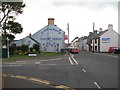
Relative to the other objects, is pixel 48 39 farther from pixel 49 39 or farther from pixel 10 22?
pixel 10 22

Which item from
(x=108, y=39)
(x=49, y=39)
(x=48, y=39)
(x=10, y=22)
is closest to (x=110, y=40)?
(x=108, y=39)

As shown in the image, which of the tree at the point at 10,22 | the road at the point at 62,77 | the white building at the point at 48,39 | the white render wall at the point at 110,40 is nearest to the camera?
the road at the point at 62,77

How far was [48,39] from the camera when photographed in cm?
8319

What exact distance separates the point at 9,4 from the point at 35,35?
28520mm

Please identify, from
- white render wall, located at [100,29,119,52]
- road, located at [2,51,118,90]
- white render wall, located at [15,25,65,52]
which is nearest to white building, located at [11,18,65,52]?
white render wall, located at [15,25,65,52]

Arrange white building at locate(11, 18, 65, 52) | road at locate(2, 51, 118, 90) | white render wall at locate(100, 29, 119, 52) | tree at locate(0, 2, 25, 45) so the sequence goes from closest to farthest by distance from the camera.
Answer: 1. road at locate(2, 51, 118, 90)
2. tree at locate(0, 2, 25, 45)
3. white building at locate(11, 18, 65, 52)
4. white render wall at locate(100, 29, 119, 52)

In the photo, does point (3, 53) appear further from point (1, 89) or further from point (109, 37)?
point (109, 37)

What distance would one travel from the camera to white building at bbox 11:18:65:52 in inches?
3241

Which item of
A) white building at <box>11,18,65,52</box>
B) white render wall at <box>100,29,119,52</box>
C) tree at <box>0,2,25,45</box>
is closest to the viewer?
tree at <box>0,2,25,45</box>

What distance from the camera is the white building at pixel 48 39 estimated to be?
8231 centimetres

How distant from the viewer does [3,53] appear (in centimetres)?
5191

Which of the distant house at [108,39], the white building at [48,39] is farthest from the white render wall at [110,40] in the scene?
the white building at [48,39]

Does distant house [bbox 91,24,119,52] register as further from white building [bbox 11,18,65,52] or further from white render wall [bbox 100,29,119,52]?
white building [bbox 11,18,65,52]

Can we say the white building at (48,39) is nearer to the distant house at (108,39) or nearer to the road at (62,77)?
the distant house at (108,39)
